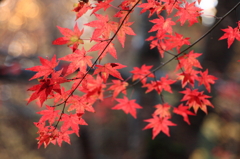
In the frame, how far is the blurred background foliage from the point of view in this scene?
115 inches

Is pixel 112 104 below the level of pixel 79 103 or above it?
below

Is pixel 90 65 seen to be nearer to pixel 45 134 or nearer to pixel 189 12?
pixel 45 134

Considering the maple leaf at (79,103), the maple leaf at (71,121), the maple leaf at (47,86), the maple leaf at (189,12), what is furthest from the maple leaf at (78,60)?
the maple leaf at (189,12)

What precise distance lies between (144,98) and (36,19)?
5.16 meters

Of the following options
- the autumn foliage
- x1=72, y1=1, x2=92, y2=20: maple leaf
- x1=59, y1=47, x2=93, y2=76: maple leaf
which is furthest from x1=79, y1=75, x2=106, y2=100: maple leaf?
x1=72, y1=1, x2=92, y2=20: maple leaf

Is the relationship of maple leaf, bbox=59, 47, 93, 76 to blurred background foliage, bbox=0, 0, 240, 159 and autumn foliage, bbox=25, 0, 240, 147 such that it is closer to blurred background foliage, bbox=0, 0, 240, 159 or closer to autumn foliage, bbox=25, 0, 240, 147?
autumn foliage, bbox=25, 0, 240, 147

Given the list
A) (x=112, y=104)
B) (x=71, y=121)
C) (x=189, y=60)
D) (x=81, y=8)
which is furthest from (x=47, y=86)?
(x=112, y=104)

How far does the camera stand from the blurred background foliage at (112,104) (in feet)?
9.56

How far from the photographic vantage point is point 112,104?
4.51m

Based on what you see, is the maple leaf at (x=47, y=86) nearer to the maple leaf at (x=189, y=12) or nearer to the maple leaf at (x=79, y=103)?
the maple leaf at (x=79, y=103)

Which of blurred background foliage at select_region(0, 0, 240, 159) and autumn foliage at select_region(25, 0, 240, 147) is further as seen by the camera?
blurred background foliage at select_region(0, 0, 240, 159)

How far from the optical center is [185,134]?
303cm

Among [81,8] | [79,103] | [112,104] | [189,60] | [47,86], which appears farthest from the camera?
[112,104]

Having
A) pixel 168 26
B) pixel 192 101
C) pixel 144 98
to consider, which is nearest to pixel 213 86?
pixel 144 98
